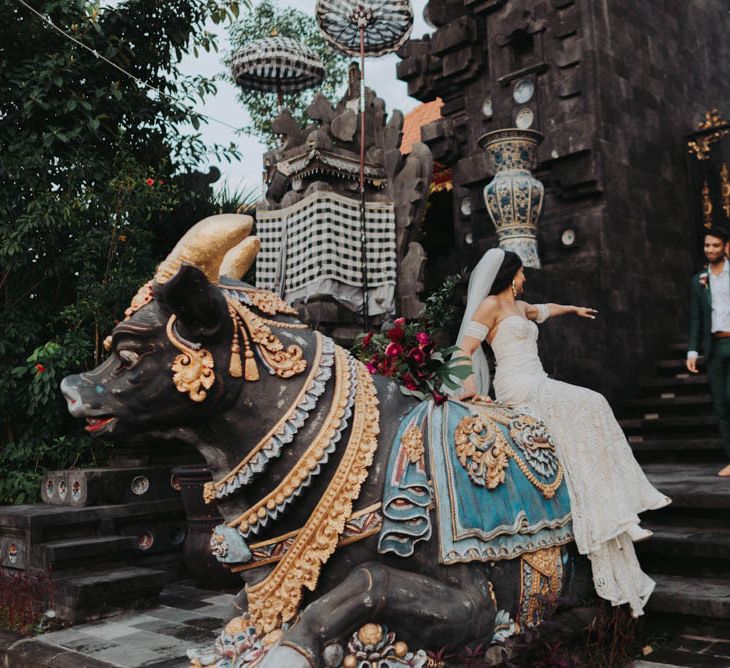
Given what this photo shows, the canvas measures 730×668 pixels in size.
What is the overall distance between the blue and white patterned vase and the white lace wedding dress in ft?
15.6

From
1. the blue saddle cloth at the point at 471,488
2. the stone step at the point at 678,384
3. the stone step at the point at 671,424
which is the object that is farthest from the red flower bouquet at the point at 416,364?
the stone step at the point at 678,384

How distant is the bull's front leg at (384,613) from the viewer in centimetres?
220

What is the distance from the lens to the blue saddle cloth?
247 cm

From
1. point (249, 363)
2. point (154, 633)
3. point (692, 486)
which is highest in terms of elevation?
point (249, 363)

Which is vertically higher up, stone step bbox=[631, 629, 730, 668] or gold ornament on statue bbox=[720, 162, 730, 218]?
gold ornament on statue bbox=[720, 162, 730, 218]

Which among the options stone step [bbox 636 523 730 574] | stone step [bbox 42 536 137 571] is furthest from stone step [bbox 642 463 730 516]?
stone step [bbox 42 536 137 571]

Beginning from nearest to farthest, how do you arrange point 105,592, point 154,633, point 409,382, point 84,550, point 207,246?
point 207,246 < point 409,382 < point 154,633 < point 105,592 < point 84,550

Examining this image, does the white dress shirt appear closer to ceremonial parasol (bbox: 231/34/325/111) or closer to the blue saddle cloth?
the blue saddle cloth

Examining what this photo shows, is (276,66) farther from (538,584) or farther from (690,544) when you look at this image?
(538,584)

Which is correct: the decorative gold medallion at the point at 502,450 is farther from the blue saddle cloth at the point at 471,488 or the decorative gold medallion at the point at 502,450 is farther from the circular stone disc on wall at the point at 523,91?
the circular stone disc on wall at the point at 523,91

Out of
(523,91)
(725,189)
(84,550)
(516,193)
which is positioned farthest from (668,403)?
(84,550)

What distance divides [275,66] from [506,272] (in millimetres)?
8699

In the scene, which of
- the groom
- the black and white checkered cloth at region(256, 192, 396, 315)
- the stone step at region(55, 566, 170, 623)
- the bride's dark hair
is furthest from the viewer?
the black and white checkered cloth at region(256, 192, 396, 315)

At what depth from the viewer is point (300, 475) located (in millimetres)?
2430
